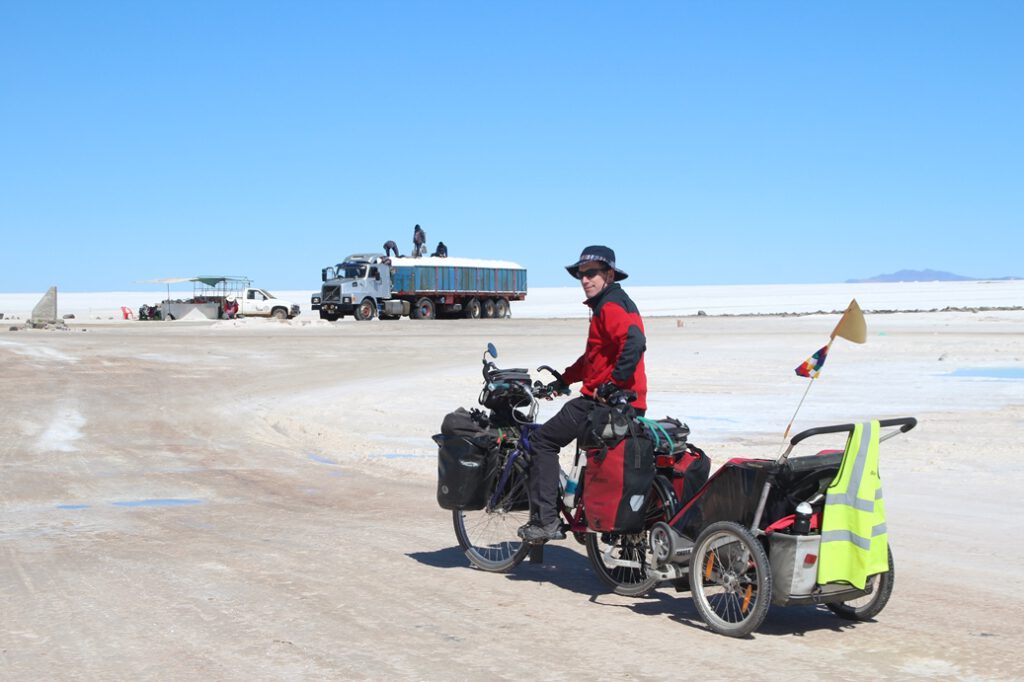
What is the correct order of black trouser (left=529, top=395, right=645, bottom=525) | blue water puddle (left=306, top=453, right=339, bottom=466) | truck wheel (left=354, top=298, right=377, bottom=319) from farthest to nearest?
truck wheel (left=354, top=298, right=377, bottom=319) < blue water puddle (left=306, top=453, right=339, bottom=466) < black trouser (left=529, top=395, right=645, bottom=525)

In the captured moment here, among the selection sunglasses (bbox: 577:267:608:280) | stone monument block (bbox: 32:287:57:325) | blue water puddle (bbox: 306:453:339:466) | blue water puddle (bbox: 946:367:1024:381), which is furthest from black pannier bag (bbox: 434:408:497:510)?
stone monument block (bbox: 32:287:57:325)

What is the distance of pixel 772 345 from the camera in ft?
99.1

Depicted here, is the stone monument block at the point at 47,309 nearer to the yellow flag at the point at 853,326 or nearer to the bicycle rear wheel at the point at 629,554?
the bicycle rear wheel at the point at 629,554

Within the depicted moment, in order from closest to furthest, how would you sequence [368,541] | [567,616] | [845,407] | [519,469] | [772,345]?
[567,616], [519,469], [368,541], [845,407], [772,345]

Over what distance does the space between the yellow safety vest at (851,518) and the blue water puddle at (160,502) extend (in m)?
6.24

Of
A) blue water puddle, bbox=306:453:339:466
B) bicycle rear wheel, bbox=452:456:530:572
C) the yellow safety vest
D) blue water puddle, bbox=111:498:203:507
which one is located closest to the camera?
the yellow safety vest

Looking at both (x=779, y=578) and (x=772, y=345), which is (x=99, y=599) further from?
(x=772, y=345)

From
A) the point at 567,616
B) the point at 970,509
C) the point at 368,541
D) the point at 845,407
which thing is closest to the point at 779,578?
the point at 567,616

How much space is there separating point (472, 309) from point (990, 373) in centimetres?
4036

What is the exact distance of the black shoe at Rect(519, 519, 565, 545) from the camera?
709 cm

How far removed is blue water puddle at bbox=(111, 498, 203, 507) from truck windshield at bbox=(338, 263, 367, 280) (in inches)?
1698

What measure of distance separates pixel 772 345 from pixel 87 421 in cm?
1939

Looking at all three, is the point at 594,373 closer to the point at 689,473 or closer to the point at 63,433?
the point at 689,473

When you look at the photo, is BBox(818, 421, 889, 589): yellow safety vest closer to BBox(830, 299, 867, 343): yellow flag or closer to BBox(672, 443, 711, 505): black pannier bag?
BBox(830, 299, 867, 343): yellow flag
